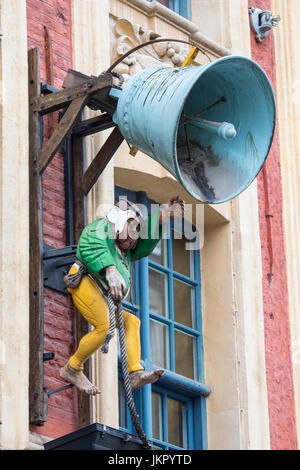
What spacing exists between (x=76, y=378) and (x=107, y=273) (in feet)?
2.41

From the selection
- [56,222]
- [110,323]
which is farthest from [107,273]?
[56,222]

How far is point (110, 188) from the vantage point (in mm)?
13289

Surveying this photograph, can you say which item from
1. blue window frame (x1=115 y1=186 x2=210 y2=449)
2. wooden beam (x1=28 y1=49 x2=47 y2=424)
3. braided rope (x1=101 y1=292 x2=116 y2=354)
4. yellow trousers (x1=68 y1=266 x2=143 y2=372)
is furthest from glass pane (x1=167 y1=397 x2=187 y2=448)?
braided rope (x1=101 y1=292 x2=116 y2=354)

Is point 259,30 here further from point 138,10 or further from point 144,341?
point 144,341

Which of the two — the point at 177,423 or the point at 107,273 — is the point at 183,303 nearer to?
the point at 177,423

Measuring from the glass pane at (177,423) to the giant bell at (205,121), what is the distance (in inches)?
88.2

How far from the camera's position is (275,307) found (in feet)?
49.0

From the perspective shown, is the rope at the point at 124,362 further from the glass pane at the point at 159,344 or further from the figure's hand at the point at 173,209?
the glass pane at the point at 159,344

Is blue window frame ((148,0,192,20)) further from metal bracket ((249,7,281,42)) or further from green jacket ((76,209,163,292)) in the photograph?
green jacket ((76,209,163,292))

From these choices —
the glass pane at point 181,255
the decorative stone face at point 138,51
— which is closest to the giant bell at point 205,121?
the decorative stone face at point 138,51

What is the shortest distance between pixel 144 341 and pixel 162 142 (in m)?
2.20

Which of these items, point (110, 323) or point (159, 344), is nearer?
point (110, 323)
